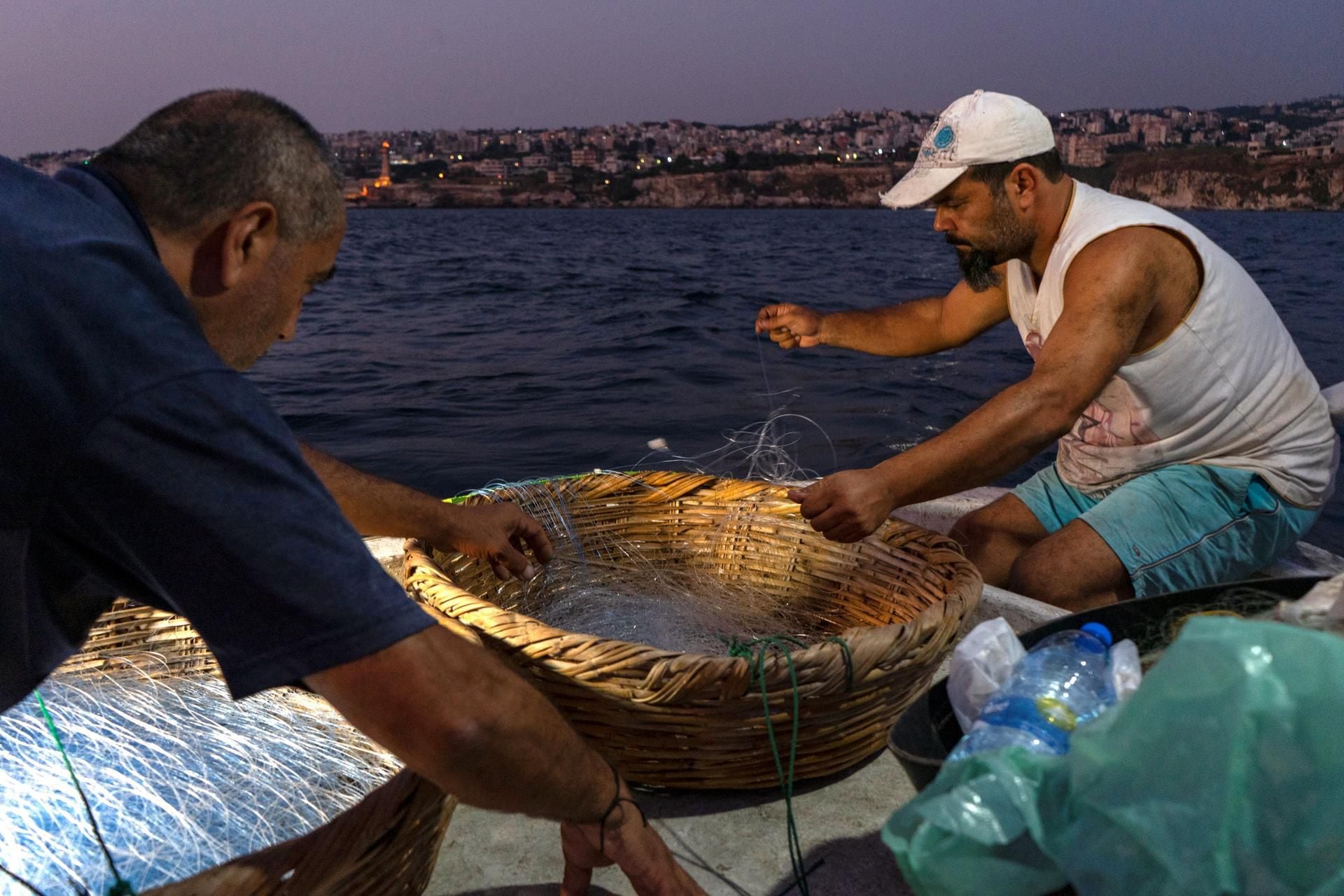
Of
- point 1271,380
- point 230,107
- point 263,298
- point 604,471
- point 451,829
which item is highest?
point 230,107

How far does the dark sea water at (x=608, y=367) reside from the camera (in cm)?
732

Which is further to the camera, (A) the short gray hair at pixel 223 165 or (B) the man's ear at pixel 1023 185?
(B) the man's ear at pixel 1023 185

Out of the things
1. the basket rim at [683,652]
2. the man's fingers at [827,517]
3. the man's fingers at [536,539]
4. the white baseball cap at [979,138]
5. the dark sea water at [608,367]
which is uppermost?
the white baseball cap at [979,138]

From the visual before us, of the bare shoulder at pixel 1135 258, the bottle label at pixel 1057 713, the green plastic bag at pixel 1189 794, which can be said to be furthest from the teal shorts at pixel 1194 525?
the green plastic bag at pixel 1189 794

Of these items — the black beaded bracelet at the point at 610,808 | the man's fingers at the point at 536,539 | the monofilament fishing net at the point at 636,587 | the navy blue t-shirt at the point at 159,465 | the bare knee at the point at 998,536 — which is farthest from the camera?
the bare knee at the point at 998,536

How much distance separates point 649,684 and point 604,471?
1312 millimetres

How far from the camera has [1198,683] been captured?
88 centimetres

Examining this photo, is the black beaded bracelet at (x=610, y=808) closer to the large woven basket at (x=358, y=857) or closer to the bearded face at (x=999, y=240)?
the large woven basket at (x=358, y=857)

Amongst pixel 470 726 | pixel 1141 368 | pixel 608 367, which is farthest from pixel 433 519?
pixel 608 367

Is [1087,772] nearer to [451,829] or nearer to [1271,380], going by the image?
[451,829]

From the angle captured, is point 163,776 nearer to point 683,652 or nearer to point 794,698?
point 683,652

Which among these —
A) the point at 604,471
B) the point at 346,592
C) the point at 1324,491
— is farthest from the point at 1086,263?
the point at 346,592

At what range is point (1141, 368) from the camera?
2.74 meters

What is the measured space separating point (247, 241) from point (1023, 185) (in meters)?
2.17
